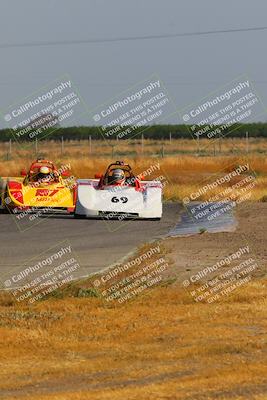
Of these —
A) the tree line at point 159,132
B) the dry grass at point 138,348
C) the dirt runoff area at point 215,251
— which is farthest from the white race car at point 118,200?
the tree line at point 159,132

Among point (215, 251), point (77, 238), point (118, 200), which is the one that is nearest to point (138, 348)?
point (215, 251)

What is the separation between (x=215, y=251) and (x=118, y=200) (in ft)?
26.3

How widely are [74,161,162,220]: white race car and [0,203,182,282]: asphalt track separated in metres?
0.26

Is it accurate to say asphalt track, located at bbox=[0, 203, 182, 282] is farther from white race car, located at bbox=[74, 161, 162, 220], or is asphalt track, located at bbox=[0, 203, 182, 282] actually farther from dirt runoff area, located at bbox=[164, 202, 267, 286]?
dirt runoff area, located at bbox=[164, 202, 267, 286]

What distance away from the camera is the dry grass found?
8.54 meters

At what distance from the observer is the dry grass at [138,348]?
28.0ft

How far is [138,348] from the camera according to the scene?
10445mm

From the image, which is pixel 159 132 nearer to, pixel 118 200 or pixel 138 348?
pixel 118 200

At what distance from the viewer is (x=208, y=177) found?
156 ft

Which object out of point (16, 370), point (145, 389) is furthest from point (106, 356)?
point (145, 389)

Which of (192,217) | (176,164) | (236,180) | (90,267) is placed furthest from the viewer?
(176,164)

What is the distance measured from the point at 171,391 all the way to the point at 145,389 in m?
0.22

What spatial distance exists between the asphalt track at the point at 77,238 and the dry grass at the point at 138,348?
13.0 ft

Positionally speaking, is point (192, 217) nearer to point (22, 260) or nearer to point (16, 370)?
point (22, 260)
